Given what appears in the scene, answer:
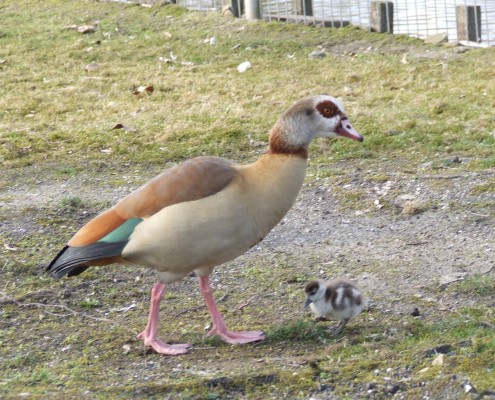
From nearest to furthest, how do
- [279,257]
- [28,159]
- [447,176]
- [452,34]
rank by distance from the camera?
[279,257]
[447,176]
[28,159]
[452,34]

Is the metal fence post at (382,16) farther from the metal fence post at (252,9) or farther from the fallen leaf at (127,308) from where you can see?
the fallen leaf at (127,308)

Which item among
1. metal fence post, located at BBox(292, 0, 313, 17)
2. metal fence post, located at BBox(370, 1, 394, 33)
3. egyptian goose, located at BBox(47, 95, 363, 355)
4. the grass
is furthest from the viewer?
metal fence post, located at BBox(292, 0, 313, 17)

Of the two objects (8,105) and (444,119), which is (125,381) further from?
(8,105)

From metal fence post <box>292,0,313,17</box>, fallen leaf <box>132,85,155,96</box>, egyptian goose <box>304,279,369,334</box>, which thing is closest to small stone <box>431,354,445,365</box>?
egyptian goose <box>304,279,369,334</box>

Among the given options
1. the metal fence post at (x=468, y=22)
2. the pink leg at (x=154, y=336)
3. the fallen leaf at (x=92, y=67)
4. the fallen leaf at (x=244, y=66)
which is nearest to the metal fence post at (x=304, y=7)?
the fallen leaf at (x=244, y=66)

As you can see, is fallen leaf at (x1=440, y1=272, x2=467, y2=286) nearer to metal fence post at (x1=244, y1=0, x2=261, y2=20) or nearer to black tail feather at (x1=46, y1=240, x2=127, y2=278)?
black tail feather at (x1=46, y1=240, x2=127, y2=278)

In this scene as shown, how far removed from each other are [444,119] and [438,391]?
4.95 m

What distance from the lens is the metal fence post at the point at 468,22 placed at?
1132cm

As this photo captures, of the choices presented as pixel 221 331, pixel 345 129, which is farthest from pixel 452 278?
pixel 221 331

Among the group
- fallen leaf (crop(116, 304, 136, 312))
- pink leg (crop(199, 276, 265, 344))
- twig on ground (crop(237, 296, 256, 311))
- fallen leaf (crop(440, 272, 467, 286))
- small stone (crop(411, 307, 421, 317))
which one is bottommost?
fallen leaf (crop(440, 272, 467, 286))

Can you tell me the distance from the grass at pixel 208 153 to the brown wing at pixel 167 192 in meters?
0.57

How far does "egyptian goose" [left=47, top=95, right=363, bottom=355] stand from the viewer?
4.89m

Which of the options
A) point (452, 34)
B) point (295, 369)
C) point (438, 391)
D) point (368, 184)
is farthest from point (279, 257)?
point (452, 34)

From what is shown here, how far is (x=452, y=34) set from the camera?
12.2m
